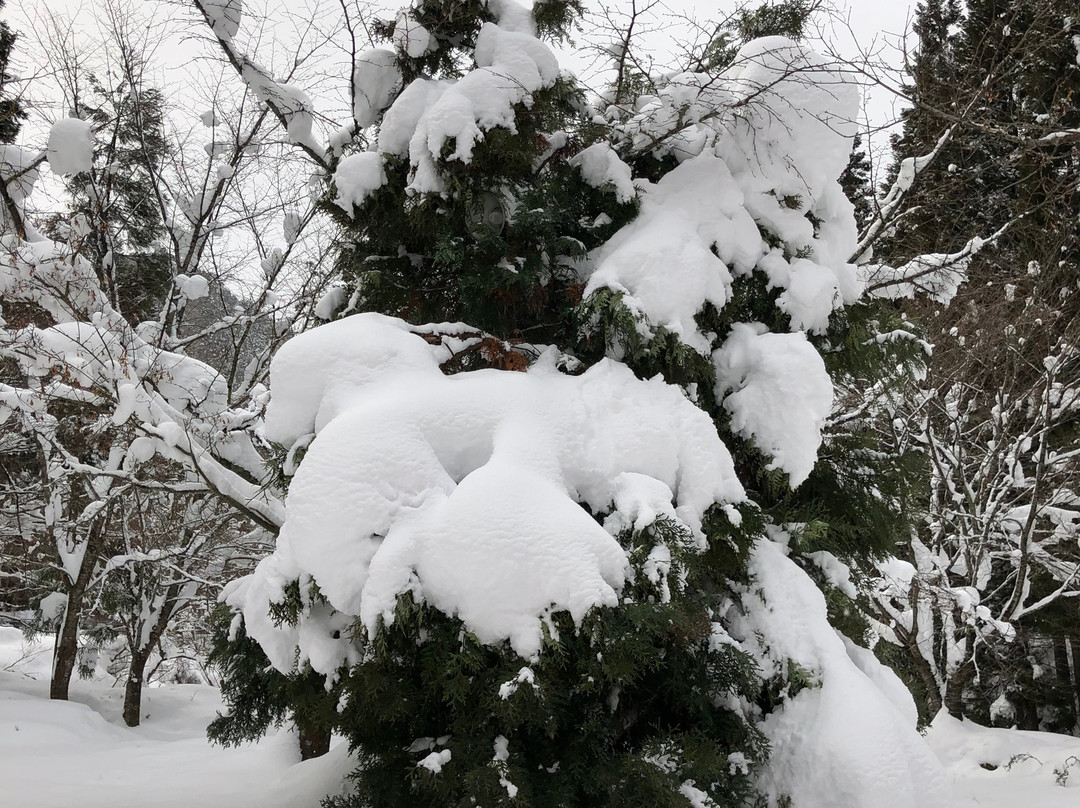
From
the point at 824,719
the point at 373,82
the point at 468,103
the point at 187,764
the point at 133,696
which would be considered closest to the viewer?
the point at 824,719

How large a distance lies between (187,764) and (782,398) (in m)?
7.21

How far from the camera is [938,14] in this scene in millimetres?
12945

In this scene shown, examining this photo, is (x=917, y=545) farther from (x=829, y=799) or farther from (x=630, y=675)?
(x=630, y=675)

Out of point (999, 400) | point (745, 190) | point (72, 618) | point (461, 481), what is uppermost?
point (745, 190)

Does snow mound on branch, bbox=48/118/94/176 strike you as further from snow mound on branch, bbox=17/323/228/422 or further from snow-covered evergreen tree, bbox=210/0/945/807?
snow-covered evergreen tree, bbox=210/0/945/807

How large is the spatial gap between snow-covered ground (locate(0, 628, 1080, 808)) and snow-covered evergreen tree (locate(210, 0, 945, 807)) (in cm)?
132

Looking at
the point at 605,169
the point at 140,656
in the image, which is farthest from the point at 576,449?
the point at 140,656

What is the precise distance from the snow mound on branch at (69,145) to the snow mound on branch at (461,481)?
12.1ft

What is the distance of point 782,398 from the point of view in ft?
12.0

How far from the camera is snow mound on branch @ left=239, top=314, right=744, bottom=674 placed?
2766 millimetres

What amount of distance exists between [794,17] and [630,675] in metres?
4.74

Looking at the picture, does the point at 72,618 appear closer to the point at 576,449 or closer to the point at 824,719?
the point at 576,449

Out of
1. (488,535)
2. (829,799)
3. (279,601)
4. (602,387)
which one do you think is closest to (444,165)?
(602,387)

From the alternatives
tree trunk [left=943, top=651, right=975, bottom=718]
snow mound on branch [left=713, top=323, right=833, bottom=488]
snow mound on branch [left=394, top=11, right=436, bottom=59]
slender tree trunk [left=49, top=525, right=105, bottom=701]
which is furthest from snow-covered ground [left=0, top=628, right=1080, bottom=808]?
snow mound on branch [left=394, top=11, right=436, bottom=59]
